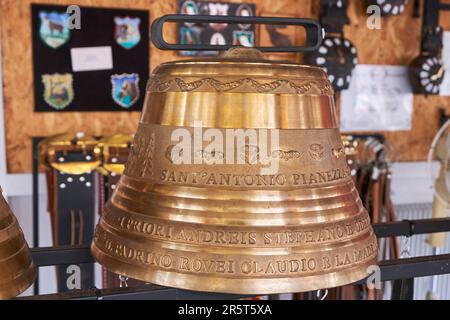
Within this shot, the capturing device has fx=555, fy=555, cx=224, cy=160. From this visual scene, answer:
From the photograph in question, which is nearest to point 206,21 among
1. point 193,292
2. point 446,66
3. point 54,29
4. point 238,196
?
point 238,196

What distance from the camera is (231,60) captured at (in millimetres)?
671

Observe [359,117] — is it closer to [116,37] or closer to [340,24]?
[340,24]

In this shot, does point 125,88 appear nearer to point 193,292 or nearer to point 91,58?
point 91,58

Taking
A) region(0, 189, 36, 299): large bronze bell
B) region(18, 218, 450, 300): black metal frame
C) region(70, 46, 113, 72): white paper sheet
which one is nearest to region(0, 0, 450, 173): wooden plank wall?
region(70, 46, 113, 72): white paper sheet

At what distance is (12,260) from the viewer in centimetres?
72

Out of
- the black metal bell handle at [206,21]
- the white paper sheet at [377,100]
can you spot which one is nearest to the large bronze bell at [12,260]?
the black metal bell handle at [206,21]

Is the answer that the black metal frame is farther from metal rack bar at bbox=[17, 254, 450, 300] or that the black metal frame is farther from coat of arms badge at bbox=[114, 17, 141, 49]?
coat of arms badge at bbox=[114, 17, 141, 49]

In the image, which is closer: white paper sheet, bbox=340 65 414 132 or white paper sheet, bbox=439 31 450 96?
white paper sheet, bbox=340 65 414 132

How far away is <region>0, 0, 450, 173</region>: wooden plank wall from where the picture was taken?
7.81 ft

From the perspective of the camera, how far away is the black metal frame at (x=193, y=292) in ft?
3.02

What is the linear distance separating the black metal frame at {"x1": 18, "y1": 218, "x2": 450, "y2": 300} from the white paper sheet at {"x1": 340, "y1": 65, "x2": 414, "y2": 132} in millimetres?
1642

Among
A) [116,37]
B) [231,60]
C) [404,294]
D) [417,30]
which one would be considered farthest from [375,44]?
[231,60]
